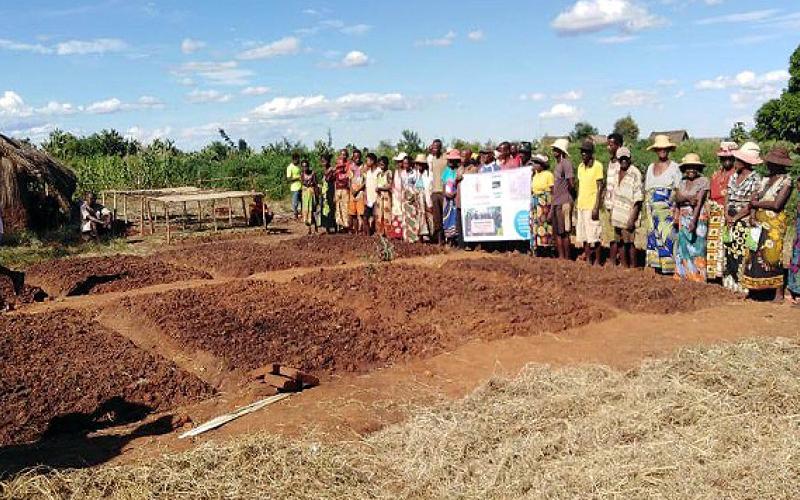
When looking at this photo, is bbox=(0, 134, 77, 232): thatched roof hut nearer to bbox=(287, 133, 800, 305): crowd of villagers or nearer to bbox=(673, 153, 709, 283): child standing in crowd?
bbox=(287, 133, 800, 305): crowd of villagers

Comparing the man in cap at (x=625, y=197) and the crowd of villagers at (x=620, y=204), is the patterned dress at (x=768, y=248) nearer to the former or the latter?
the crowd of villagers at (x=620, y=204)

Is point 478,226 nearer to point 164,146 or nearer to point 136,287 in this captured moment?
point 136,287

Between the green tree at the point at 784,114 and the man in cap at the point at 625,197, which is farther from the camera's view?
the green tree at the point at 784,114

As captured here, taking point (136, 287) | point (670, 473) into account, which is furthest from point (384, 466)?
point (136, 287)

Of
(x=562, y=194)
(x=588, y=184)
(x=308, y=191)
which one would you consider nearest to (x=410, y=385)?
(x=588, y=184)

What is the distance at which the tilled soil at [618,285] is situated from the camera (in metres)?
7.48

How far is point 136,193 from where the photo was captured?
16156 mm

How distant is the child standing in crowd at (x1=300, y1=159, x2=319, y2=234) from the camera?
1405 centimetres

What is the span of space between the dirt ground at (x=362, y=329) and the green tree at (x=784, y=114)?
1256 inches

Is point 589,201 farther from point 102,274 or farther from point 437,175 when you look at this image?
point 102,274

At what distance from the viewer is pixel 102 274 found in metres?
9.95

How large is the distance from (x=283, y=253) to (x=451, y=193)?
106 inches

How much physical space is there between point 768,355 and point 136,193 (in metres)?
13.7

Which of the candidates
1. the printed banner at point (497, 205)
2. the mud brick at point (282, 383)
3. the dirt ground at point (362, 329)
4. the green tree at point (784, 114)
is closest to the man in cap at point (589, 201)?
the dirt ground at point (362, 329)
